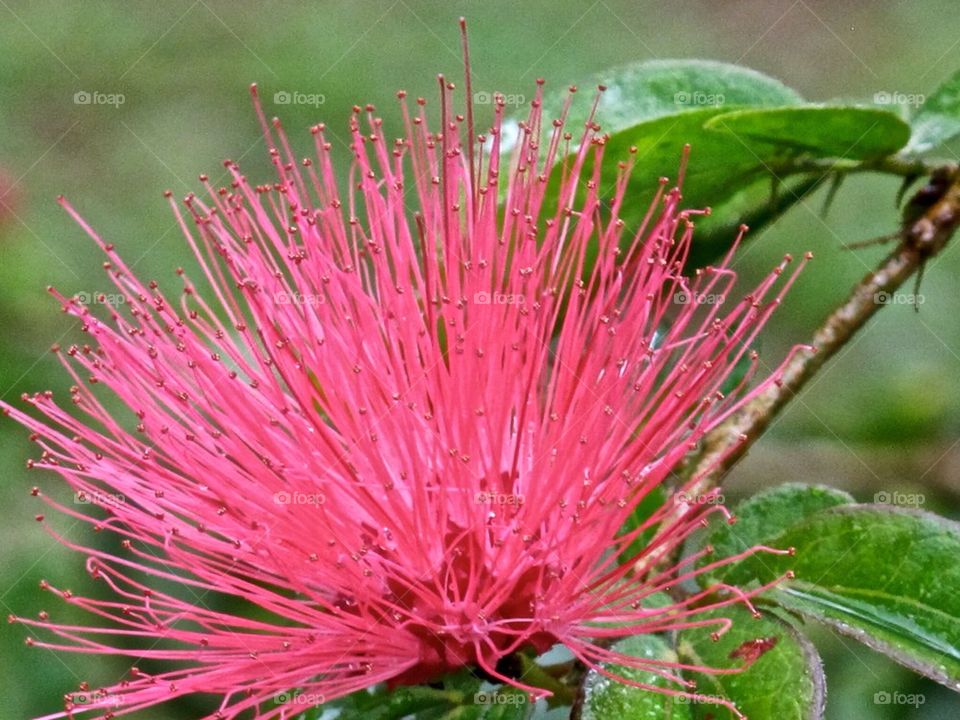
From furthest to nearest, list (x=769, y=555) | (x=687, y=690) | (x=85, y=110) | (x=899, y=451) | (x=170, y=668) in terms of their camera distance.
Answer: (x=85, y=110)
(x=899, y=451)
(x=170, y=668)
(x=769, y=555)
(x=687, y=690)

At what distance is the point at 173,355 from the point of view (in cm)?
143

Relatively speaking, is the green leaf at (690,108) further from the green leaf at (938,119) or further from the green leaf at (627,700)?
the green leaf at (627,700)

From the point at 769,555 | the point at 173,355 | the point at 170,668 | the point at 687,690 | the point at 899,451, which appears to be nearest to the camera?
the point at 687,690

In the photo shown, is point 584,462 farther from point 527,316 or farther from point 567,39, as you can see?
point 567,39

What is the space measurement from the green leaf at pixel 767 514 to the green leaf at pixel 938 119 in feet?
1.73

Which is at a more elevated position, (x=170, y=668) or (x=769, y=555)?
(x=769, y=555)

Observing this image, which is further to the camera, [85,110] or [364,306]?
[85,110]

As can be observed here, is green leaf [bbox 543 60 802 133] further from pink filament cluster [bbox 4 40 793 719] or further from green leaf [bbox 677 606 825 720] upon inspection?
green leaf [bbox 677 606 825 720]

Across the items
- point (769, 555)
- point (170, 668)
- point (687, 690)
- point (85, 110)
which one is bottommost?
point (170, 668)

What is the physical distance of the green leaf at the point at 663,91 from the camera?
5.31ft

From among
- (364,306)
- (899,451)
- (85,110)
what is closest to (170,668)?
(364,306)

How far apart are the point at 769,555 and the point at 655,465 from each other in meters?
0.18

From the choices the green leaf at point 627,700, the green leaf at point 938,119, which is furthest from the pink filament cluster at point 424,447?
the green leaf at point 938,119

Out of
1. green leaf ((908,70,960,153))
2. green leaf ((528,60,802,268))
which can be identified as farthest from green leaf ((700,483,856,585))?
green leaf ((908,70,960,153))
